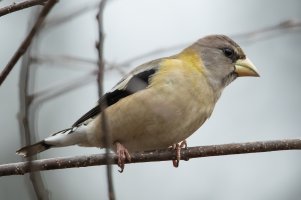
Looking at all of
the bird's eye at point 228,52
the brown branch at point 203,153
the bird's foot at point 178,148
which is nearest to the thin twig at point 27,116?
the brown branch at point 203,153

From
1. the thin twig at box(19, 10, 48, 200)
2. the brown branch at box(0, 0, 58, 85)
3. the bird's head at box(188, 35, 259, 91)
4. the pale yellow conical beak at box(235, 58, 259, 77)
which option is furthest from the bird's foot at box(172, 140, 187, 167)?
the thin twig at box(19, 10, 48, 200)

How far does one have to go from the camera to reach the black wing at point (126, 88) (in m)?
4.76

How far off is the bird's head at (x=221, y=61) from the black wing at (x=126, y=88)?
54 cm

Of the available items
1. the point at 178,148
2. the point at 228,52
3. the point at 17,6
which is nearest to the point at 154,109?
the point at 178,148

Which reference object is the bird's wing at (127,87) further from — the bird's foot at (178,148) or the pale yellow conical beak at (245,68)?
the pale yellow conical beak at (245,68)

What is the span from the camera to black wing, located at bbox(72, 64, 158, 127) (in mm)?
4762

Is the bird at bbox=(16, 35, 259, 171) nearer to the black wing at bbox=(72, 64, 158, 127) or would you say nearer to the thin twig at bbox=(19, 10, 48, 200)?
the black wing at bbox=(72, 64, 158, 127)

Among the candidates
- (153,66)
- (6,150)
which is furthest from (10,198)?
(153,66)

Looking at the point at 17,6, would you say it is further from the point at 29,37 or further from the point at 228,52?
the point at 228,52

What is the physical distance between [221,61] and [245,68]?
23 cm

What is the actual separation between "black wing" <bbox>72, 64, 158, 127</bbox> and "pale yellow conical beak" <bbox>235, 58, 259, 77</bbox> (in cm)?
79

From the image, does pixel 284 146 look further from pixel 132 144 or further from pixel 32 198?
pixel 32 198

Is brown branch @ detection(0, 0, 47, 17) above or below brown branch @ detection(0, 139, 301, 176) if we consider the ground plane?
above

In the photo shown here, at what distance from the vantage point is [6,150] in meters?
10.6
